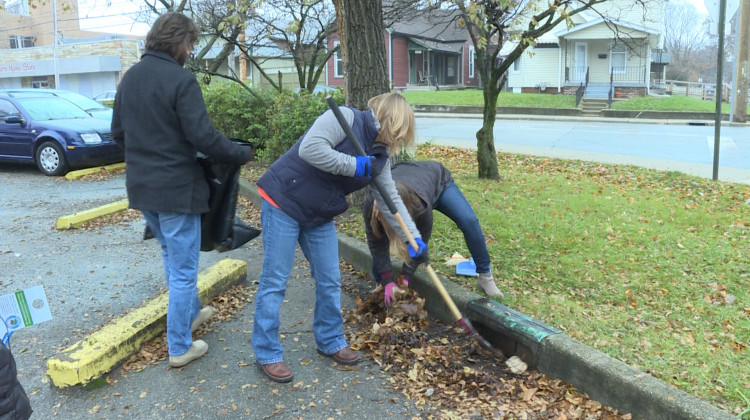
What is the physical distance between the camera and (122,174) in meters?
11.0

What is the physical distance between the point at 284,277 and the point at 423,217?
3.94 ft

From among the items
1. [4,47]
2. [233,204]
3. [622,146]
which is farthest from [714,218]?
[4,47]

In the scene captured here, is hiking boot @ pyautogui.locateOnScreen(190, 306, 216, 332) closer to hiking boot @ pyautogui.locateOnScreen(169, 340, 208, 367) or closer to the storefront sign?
hiking boot @ pyautogui.locateOnScreen(169, 340, 208, 367)

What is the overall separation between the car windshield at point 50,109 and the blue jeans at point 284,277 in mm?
9875

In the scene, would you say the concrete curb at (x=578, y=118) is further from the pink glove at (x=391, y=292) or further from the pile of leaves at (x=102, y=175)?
the pink glove at (x=391, y=292)

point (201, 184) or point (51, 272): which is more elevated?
point (201, 184)

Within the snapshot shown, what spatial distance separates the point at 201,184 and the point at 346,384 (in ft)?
4.69

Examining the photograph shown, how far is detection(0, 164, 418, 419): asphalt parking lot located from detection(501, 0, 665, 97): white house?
1080 inches

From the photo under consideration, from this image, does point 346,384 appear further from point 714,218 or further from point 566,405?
point 714,218

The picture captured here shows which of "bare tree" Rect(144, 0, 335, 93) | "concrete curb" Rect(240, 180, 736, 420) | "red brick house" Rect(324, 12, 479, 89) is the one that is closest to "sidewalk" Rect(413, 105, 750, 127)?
"red brick house" Rect(324, 12, 479, 89)

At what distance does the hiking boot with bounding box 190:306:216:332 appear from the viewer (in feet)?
13.1

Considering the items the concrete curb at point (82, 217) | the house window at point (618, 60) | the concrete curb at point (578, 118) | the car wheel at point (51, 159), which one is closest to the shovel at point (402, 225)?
the concrete curb at point (82, 217)

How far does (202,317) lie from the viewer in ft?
13.3

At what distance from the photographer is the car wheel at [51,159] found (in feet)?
35.1
